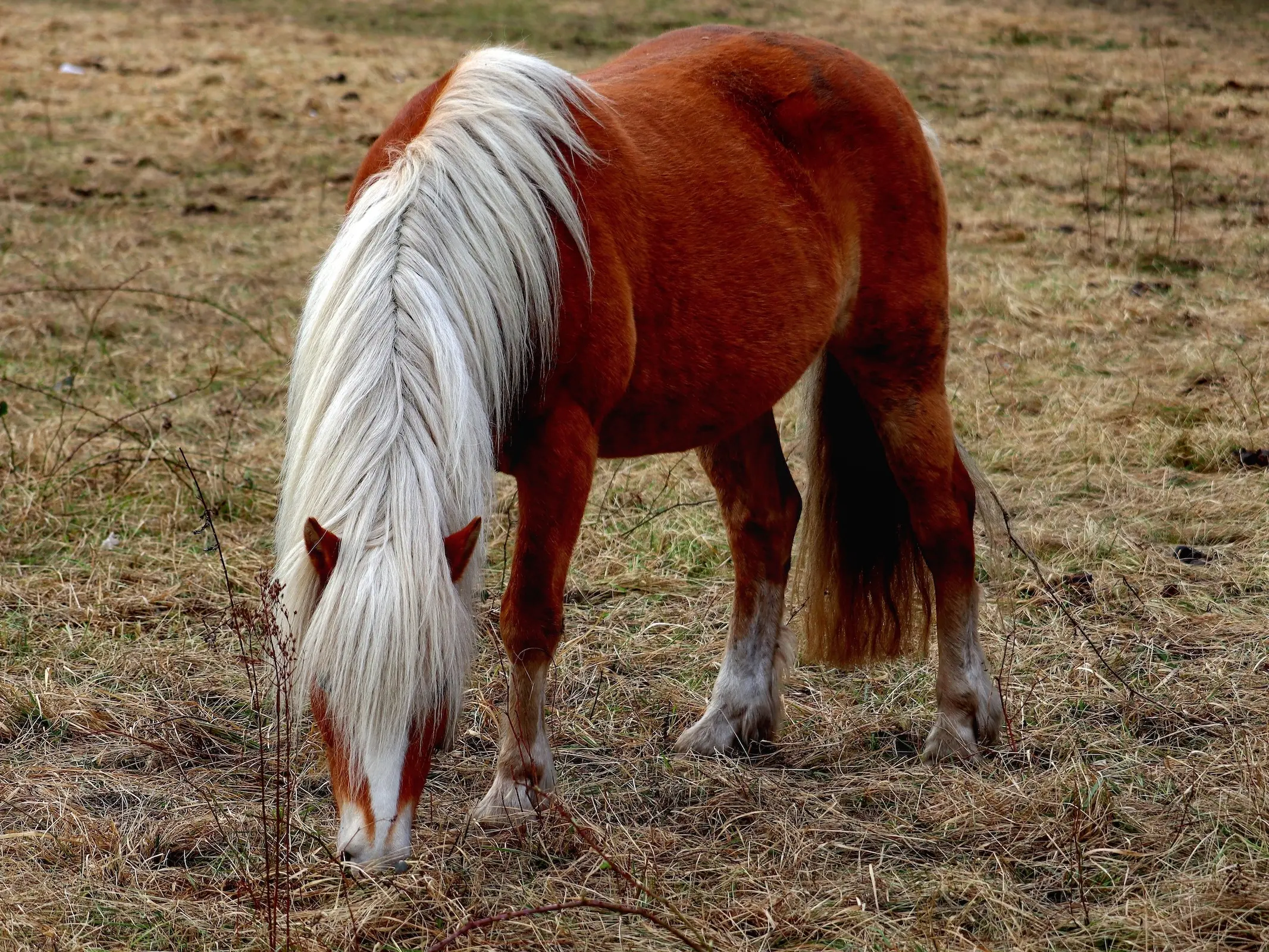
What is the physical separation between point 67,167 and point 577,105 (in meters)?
7.89

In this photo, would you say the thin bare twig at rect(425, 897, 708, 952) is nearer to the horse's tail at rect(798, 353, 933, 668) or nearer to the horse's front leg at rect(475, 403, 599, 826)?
the horse's front leg at rect(475, 403, 599, 826)

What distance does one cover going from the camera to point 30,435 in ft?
16.4

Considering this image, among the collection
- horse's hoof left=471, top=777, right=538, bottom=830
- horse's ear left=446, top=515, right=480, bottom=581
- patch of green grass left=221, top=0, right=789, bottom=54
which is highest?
patch of green grass left=221, top=0, right=789, bottom=54

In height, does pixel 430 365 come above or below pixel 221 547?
above

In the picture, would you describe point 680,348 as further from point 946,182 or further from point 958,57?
point 958,57

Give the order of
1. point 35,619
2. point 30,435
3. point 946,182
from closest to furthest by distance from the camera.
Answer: point 35,619 < point 30,435 < point 946,182

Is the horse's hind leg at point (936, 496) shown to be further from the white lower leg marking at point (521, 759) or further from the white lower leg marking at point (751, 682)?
the white lower leg marking at point (521, 759)

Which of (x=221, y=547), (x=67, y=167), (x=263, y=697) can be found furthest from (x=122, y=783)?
(x=67, y=167)

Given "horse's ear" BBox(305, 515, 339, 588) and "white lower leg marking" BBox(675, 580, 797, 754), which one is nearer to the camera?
"horse's ear" BBox(305, 515, 339, 588)

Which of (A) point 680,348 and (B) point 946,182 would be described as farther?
(B) point 946,182

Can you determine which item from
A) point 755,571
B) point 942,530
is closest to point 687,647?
point 755,571

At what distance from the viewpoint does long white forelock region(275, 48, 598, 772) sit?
2.22m

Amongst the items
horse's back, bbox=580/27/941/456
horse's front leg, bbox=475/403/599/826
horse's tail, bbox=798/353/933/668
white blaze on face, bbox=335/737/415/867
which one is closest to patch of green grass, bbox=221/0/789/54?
horse's back, bbox=580/27/941/456

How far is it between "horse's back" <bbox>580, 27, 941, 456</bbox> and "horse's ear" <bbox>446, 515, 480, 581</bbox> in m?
0.70
